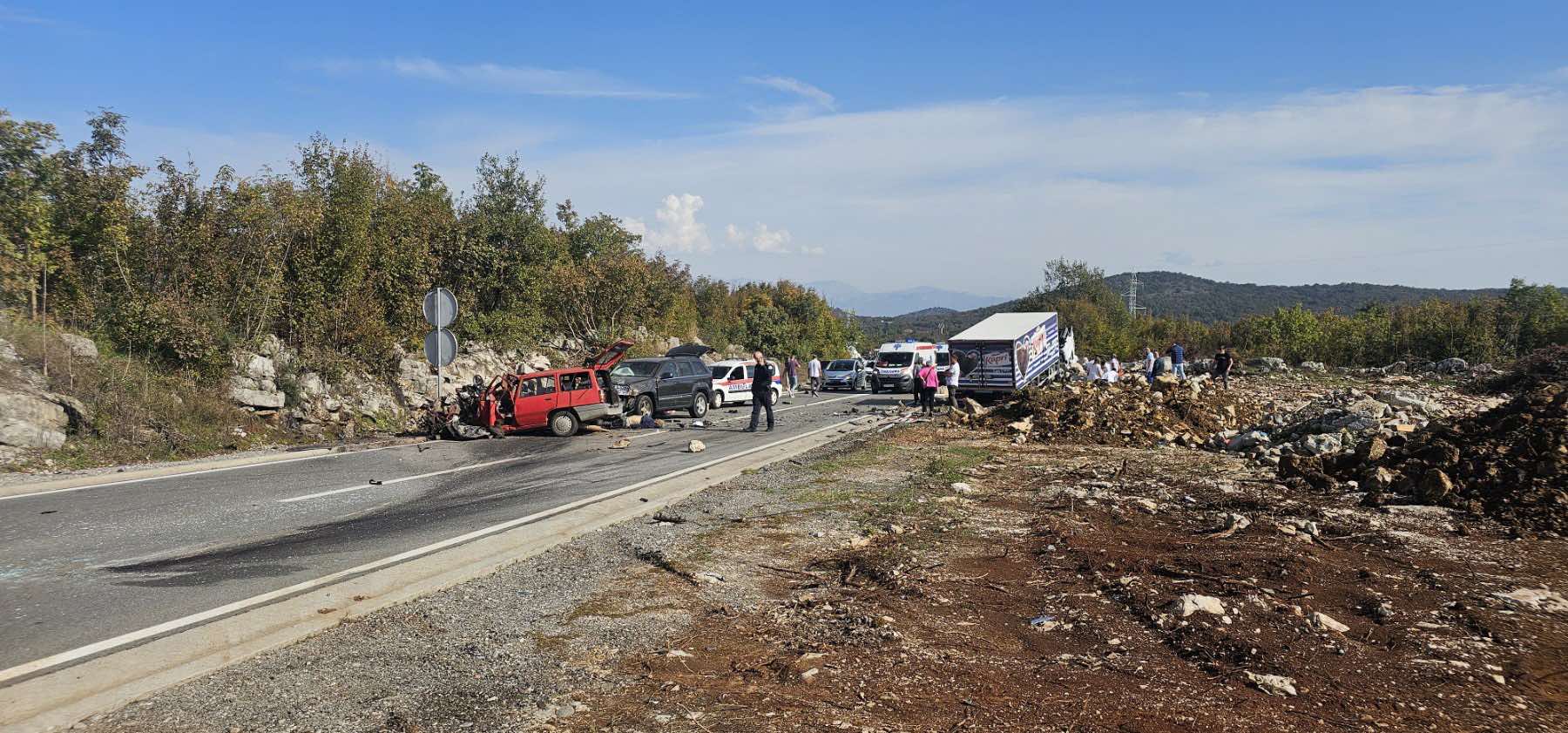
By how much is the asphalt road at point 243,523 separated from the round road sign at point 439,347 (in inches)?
113

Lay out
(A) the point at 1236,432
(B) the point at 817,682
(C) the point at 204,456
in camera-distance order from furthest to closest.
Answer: (A) the point at 1236,432 → (C) the point at 204,456 → (B) the point at 817,682

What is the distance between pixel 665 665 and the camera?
509cm

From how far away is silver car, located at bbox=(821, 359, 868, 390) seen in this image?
37.9m

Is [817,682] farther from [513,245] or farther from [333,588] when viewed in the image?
[513,245]

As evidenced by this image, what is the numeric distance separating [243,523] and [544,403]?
9319mm

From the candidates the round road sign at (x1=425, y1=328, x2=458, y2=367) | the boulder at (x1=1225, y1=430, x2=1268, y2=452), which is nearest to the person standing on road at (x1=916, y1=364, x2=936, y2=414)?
the boulder at (x1=1225, y1=430, x2=1268, y2=452)

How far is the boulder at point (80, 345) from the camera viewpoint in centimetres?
A: 1542

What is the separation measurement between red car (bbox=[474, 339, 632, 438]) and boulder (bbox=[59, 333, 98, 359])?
6.89 metres

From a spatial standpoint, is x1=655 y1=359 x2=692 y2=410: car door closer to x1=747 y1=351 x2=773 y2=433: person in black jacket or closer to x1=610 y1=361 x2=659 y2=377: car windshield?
x1=610 y1=361 x2=659 y2=377: car windshield

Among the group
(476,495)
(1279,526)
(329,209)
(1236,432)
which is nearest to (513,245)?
(329,209)

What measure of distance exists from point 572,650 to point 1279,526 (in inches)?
296

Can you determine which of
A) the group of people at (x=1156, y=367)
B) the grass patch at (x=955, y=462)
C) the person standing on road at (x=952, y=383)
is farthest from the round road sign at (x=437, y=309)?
the group of people at (x=1156, y=367)

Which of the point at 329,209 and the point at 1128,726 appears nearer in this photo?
the point at 1128,726

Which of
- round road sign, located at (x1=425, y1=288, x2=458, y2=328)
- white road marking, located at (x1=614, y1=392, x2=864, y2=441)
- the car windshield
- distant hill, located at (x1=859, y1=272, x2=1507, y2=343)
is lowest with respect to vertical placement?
white road marking, located at (x1=614, y1=392, x2=864, y2=441)
